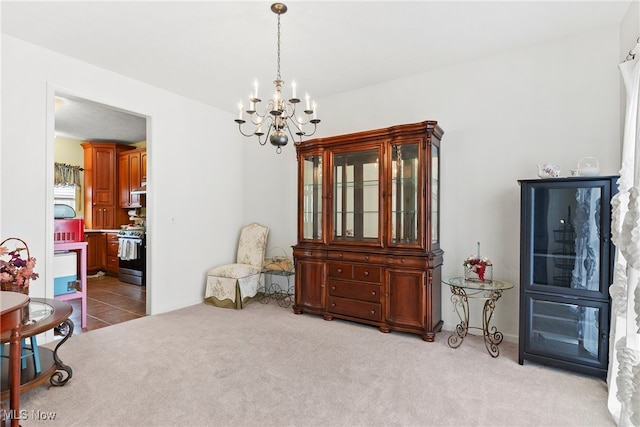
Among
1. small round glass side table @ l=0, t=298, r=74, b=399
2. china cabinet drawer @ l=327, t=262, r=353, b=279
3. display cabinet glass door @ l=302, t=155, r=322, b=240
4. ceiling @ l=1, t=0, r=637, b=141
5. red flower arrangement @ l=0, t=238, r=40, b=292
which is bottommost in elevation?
small round glass side table @ l=0, t=298, r=74, b=399

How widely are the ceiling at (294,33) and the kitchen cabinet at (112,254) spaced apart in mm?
4032

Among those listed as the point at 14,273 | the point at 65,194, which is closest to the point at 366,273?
the point at 14,273

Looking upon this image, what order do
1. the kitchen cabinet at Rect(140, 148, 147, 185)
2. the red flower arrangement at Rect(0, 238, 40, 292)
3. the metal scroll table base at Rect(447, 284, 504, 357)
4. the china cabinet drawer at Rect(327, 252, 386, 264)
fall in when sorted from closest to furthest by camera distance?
1. the red flower arrangement at Rect(0, 238, 40, 292)
2. the metal scroll table base at Rect(447, 284, 504, 357)
3. the china cabinet drawer at Rect(327, 252, 386, 264)
4. the kitchen cabinet at Rect(140, 148, 147, 185)

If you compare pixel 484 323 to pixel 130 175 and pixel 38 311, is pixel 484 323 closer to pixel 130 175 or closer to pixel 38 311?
pixel 38 311

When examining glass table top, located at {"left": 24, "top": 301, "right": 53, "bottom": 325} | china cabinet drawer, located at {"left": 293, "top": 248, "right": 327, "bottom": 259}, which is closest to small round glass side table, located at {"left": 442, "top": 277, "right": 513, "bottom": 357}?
china cabinet drawer, located at {"left": 293, "top": 248, "right": 327, "bottom": 259}

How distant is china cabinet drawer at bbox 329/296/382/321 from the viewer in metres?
3.66

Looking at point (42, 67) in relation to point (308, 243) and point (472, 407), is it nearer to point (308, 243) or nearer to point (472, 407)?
point (308, 243)

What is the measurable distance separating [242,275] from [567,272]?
360 cm

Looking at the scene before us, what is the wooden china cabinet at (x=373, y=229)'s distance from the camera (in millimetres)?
3434

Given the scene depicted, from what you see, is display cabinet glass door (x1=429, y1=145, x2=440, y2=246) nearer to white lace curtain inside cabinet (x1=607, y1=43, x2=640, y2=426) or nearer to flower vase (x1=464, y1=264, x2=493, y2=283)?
flower vase (x1=464, y1=264, x2=493, y2=283)

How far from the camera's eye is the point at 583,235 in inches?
106

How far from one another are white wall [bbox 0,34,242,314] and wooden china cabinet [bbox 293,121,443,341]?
156cm

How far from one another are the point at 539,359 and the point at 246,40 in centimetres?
376

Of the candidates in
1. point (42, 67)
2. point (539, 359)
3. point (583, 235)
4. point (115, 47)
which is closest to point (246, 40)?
point (115, 47)
